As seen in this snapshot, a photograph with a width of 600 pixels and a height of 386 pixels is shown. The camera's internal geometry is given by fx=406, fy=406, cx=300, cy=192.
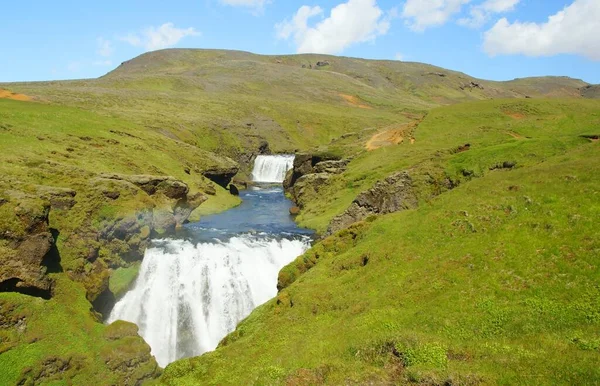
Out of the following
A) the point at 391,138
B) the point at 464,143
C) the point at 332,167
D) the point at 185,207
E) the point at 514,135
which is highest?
the point at 514,135

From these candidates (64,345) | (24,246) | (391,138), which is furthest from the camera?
(391,138)

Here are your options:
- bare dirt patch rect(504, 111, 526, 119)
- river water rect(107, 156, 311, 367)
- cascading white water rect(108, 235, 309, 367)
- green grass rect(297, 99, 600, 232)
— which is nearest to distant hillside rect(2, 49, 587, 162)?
green grass rect(297, 99, 600, 232)

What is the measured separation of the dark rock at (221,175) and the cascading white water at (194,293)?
32830mm

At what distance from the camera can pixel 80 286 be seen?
2692 cm

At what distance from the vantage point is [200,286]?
32.9 m

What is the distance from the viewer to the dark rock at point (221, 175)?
7050 centimetres

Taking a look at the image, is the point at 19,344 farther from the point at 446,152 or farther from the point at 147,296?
the point at 446,152

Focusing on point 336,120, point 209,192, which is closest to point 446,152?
point 209,192

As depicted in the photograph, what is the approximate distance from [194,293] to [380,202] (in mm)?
18617

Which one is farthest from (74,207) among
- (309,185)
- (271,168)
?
(271,168)

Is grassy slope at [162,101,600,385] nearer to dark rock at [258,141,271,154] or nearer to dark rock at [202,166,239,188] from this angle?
dark rock at [202,166,239,188]

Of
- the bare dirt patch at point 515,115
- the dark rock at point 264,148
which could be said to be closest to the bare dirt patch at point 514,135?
the bare dirt patch at point 515,115

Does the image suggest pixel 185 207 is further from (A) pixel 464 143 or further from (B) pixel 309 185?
(A) pixel 464 143

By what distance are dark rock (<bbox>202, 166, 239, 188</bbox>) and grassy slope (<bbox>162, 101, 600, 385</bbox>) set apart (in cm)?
4780
